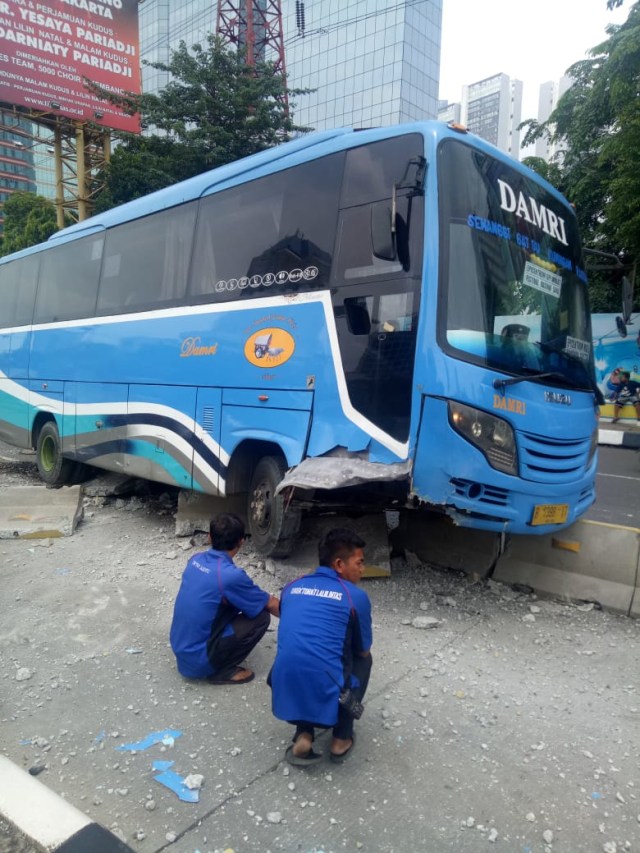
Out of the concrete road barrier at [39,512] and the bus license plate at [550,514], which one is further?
the concrete road barrier at [39,512]

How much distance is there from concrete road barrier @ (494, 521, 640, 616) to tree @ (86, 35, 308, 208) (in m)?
16.1

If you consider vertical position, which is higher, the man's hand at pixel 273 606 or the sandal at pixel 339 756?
the man's hand at pixel 273 606

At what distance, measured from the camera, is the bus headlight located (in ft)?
13.1

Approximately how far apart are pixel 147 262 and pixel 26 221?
1387 inches

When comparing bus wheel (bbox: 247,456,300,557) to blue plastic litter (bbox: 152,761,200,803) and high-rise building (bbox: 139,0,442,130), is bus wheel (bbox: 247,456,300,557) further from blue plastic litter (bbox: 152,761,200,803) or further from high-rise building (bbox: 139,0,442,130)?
high-rise building (bbox: 139,0,442,130)

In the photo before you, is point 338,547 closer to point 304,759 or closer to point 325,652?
point 325,652

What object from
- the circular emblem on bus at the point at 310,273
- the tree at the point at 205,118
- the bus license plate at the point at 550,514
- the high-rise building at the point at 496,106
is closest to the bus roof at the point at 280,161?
the circular emblem on bus at the point at 310,273

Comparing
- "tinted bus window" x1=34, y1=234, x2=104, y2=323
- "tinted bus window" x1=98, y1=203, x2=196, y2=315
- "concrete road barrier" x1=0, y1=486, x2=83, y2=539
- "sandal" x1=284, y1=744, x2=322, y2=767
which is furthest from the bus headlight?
"tinted bus window" x1=34, y1=234, x2=104, y2=323

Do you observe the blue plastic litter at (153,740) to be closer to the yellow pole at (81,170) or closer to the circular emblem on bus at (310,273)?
the circular emblem on bus at (310,273)

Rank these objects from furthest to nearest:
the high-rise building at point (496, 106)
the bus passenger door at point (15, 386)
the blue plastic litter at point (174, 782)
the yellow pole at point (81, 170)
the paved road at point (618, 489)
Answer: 1. the high-rise building at point (496, 106)
2. the yellow pole at point (81, 170)
3. the bus passenger door at point (15, 386)
4. the paved road at point (618, 489)
5. the blue plastic litter at point (174, 782)

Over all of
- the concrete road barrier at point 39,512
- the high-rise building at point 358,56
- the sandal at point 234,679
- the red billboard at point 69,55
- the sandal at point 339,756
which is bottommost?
the sandal at point 234,679

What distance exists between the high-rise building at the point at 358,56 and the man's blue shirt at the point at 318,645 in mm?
56368

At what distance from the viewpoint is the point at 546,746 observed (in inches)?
121

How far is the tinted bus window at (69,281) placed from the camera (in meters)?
8.02
